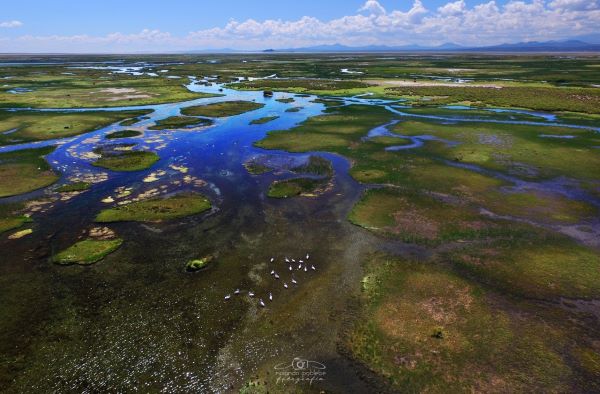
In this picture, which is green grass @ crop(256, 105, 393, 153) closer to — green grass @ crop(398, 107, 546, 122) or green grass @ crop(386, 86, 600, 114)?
green grass @ crop(398, 107, 546, 122)

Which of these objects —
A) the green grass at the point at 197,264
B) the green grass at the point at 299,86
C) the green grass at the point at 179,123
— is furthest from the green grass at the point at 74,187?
the green grass at the point at 299,86

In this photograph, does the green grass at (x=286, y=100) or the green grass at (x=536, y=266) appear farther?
the green grass at (x=286, y=100)

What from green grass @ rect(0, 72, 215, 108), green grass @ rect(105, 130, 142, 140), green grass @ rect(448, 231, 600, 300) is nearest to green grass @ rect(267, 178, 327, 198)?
green grass @ rect(448, 231, 600, 300)

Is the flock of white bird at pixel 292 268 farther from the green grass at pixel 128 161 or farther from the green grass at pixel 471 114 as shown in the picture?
the green grass at pixel 471 114

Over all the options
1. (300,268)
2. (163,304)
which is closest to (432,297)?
(300,268)

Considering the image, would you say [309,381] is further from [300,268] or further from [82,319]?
[82,319]

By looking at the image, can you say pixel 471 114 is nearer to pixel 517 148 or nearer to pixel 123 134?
pixel 517 148
